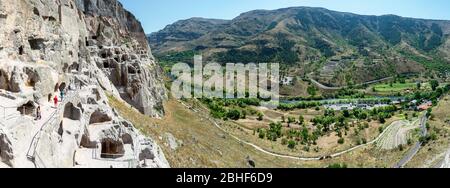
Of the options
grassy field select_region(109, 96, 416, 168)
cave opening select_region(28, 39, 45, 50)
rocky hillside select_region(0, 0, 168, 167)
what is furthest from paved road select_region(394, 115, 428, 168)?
cave opening select_region(28, 39, 45, 50)

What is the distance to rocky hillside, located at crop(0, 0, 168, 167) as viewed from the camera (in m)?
22.8

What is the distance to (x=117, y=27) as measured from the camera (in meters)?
80.1

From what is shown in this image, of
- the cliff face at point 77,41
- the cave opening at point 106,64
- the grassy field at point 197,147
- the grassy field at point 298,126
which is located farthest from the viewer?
the grassy field at point 298,126

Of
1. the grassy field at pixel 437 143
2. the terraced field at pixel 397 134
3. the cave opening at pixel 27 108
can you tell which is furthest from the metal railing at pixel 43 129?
the terraced field at pixel 397 134

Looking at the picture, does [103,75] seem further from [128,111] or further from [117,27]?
[117,27]

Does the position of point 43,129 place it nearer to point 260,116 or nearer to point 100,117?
point 100,117

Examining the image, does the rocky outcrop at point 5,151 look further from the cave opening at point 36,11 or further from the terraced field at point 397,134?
the terraced field at point 397,134

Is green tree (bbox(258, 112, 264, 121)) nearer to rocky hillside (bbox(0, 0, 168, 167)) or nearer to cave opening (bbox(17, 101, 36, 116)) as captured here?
rocky hillside (bbox(0, 0, 168, 167))

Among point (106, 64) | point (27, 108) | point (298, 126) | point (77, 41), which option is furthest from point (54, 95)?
point (298, 126)

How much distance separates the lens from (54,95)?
33781 millimetres

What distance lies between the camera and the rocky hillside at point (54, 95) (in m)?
22.8

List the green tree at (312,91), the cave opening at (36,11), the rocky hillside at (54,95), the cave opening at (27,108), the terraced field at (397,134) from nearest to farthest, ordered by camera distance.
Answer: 1. the rocky hillside at (54,95)
2. the cave opening at (27,108)
3. the cave opening at (36,11)
4. the terraced field at (397,134)
5. the green tree at (312,91)

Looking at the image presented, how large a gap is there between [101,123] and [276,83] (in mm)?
170206
